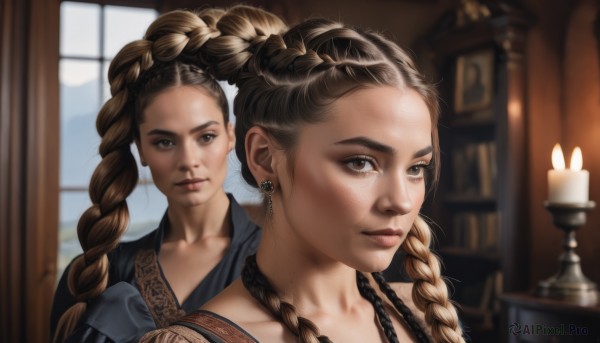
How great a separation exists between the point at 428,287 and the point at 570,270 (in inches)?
67.4

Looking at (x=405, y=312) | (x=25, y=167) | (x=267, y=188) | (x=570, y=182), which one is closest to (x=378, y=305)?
(x=405, y=312)

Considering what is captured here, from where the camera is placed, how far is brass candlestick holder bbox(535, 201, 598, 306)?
8.84ft

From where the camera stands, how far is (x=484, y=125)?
388 centimetres

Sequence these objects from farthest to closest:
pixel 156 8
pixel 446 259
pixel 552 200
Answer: pixel 446 259
pixel 156 8
pixel 552 200

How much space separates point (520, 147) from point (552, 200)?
95 cm

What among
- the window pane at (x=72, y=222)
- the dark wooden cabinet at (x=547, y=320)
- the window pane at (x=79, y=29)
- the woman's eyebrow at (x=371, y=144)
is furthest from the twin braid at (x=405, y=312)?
the window pane at (x=79, y=29)

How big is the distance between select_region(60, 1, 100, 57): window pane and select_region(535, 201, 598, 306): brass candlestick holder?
2.43 metres

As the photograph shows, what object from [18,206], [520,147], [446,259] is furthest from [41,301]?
[520,147]

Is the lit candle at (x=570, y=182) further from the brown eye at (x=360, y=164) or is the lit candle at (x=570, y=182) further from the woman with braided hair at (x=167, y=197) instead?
the brown eye at (x=360, y=164)

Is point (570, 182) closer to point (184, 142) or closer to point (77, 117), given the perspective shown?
point (184, 142)

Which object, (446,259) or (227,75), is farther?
(446,259)

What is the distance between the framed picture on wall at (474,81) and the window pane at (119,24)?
177cm

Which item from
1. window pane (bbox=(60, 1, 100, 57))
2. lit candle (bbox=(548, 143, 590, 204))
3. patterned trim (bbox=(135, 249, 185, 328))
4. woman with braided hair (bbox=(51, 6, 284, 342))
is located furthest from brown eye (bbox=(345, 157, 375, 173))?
window pane (bbox=(60, 1, 100, 57))

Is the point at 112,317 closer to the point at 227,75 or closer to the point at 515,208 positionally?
the point at 227,75
